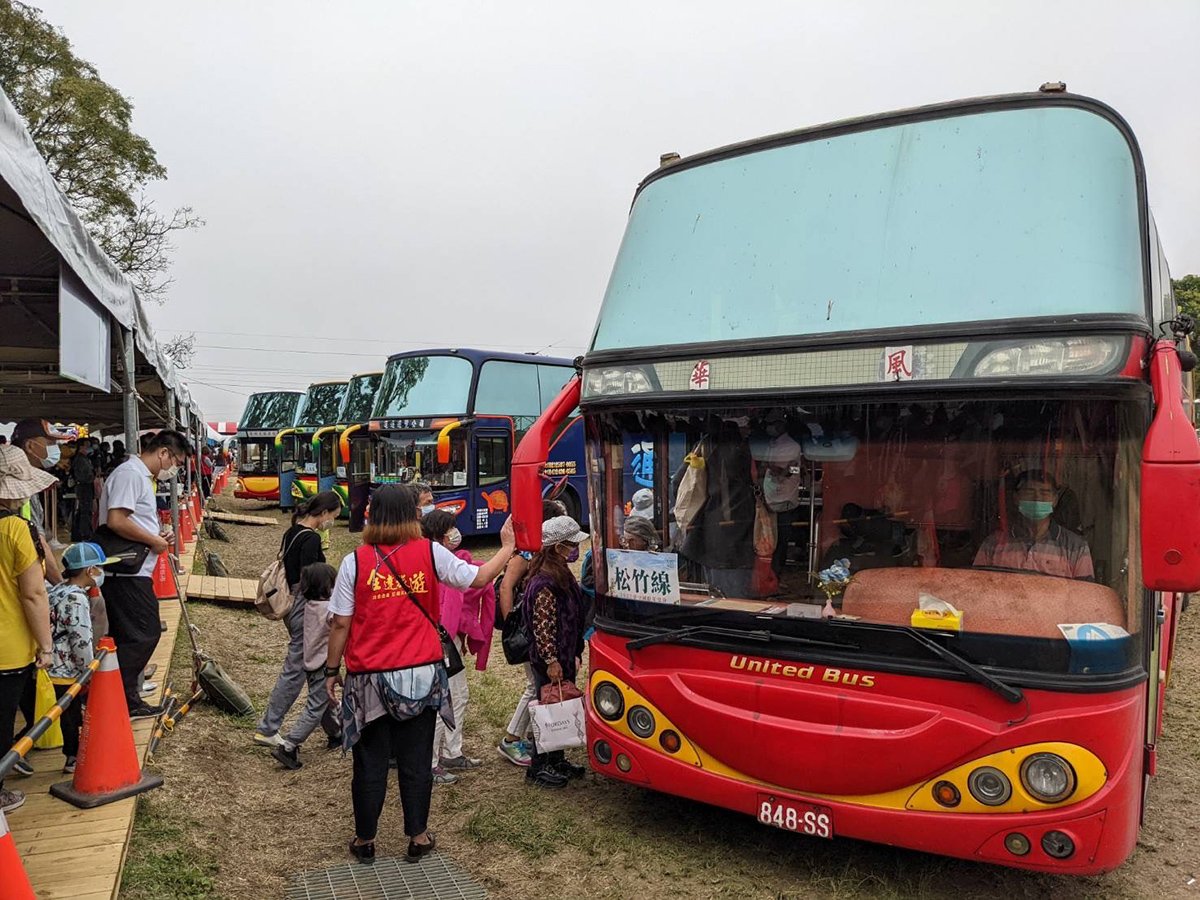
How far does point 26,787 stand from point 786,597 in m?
3.90

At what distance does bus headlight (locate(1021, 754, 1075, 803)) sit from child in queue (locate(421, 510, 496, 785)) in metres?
3.10

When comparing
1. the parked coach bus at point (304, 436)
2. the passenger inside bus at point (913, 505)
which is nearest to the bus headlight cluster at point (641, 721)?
the passenger inside bus at point (913, 505)

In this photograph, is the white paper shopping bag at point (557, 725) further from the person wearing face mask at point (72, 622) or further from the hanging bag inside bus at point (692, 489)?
the person wearing face mask at point (72, 622)

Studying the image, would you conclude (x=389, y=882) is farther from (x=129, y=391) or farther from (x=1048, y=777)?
(x=129, y=391)

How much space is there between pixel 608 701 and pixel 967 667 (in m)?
1.75

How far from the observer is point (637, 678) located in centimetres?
426

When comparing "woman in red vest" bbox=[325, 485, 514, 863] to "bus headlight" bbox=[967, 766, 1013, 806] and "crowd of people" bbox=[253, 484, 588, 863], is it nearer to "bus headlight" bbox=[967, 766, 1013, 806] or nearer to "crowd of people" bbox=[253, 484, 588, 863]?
"crowd of people" bbox=[253, 484, 588, 863]

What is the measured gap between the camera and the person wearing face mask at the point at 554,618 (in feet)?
17.2

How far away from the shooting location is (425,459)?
16.9 metres

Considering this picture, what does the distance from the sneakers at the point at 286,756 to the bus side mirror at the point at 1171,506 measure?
191 inches

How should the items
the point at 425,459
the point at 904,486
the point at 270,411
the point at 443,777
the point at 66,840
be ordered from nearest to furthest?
the point at 904,486
the point at 66,840
the point at 443,777
the point at 425,459
the point at 270,411

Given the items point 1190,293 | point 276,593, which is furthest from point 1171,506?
point 1190,293

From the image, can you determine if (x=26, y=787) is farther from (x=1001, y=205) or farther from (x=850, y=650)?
(x=1001, y=205)

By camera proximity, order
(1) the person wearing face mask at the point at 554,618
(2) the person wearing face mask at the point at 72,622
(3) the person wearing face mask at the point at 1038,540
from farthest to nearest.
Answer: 1. (1) the person wearing face mask at the point at 554,618
2. (2) the person wearing face mask at the point at 72,622
3. (3) the person wearing face mask at the point at 1038,540
